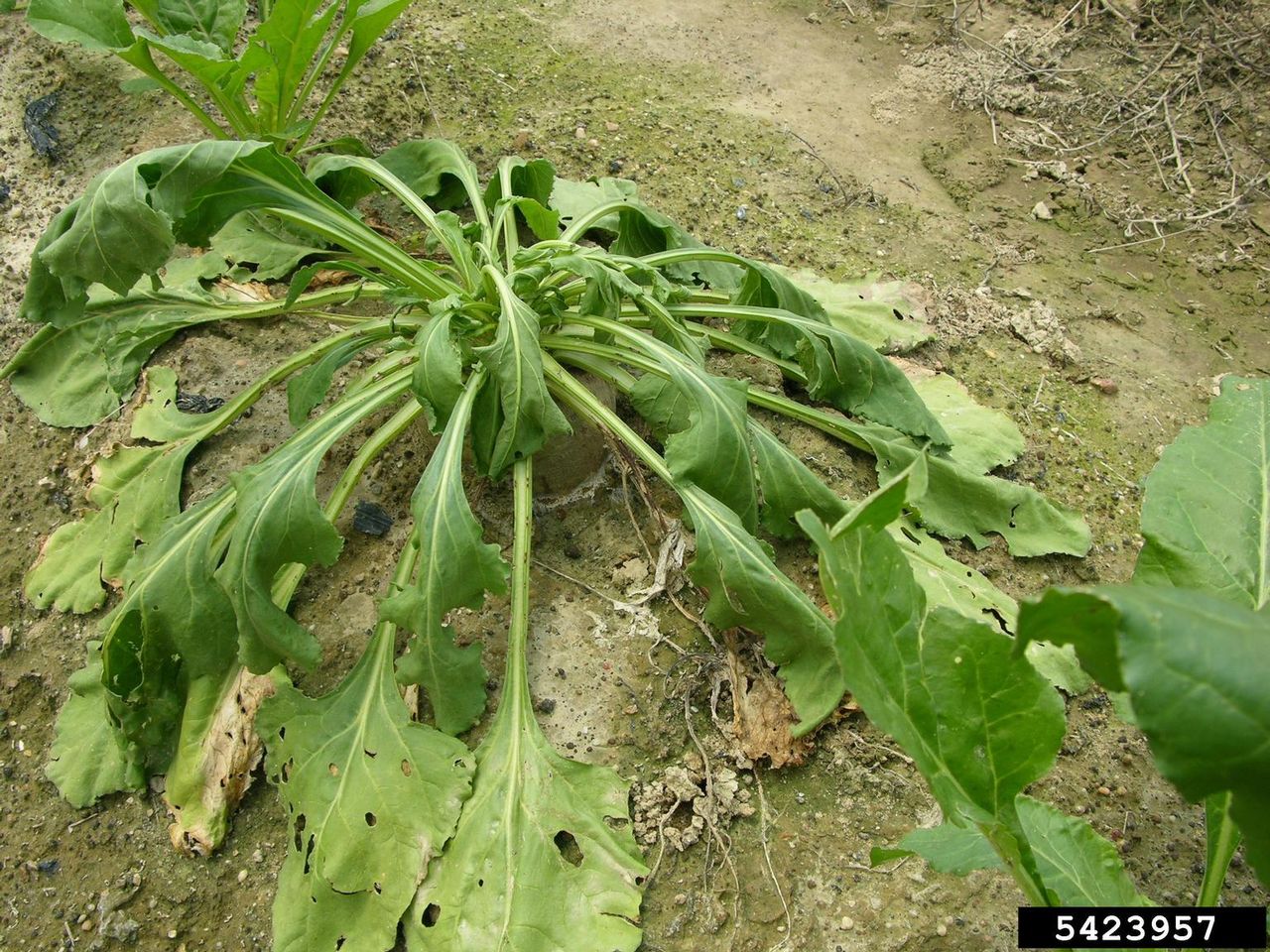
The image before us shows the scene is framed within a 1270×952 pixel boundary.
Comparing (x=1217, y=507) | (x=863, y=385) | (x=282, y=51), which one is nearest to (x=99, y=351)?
(x=282, y=51)

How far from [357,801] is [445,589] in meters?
0.54

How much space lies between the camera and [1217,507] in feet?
6.50

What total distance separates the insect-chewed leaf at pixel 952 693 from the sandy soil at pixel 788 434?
0.64 metres

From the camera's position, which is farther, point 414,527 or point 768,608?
point 414,527

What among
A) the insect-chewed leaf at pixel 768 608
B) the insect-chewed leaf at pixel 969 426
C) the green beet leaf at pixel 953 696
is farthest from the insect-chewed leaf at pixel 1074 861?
the insect-chewed leaf at pixel 969 426

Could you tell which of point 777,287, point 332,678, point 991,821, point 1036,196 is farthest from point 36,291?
point 1036,196

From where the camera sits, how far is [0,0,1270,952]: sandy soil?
2.11m

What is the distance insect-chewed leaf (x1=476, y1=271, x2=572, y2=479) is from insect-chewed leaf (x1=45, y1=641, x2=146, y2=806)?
45.3 inches

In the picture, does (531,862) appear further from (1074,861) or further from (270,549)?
(1074,861)

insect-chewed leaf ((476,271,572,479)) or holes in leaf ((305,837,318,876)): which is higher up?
insect-chewed leaf ((476,271,572,479))

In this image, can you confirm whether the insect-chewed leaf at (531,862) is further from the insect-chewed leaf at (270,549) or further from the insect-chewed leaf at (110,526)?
the insect-chewed leaf at (110,526)

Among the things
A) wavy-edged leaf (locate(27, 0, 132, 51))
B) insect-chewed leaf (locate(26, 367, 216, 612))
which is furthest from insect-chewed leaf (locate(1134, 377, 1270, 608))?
wavy-edged leaf (locate(27, 0, 132, 51))

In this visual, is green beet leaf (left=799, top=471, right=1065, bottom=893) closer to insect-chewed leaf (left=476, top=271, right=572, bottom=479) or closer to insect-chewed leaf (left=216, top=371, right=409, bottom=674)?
insect-chewed leaf (left=476, top=271, right=572, bottom=479)

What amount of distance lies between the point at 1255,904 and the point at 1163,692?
61.0 inches
